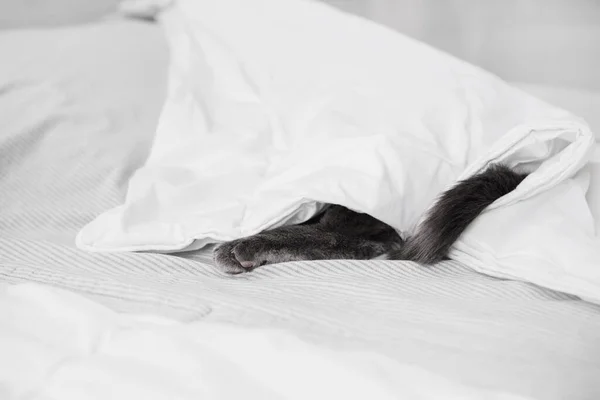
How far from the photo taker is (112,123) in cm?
128

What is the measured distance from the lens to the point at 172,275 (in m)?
0.83

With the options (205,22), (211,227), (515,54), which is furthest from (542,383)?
(515,54)

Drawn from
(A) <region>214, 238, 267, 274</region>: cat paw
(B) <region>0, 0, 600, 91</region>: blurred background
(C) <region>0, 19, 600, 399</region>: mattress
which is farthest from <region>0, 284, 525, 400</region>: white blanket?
(B) <region>0, 0, 600, 91</region>: blurred background

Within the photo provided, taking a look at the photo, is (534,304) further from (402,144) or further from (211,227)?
(211,227)

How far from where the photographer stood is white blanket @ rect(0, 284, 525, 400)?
0.52m

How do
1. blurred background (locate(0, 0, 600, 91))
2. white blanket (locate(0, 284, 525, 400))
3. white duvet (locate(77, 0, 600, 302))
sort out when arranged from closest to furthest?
white blanket (locate(0, 284, 525, 400)) < white duvet (locate(77, 0, 600, 302)) < blurred background (locate(0, 0, 600, 91))

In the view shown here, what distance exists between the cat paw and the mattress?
2 centimetres

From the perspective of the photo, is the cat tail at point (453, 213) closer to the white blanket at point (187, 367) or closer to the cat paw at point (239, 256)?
the cat paw at point (239, 256)

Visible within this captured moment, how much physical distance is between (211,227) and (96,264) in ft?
0.56

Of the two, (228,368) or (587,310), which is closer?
(228,368)

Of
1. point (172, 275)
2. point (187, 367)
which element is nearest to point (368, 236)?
point (172, 275)

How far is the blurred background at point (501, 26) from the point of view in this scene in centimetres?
170

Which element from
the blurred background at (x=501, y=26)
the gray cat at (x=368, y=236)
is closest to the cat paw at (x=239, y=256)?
the gray cat at (x=368, y=236)

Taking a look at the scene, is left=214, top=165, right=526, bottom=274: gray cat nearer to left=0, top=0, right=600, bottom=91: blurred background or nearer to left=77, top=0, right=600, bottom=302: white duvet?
left=77, top=0, right=600, bottom=302: white duvet
